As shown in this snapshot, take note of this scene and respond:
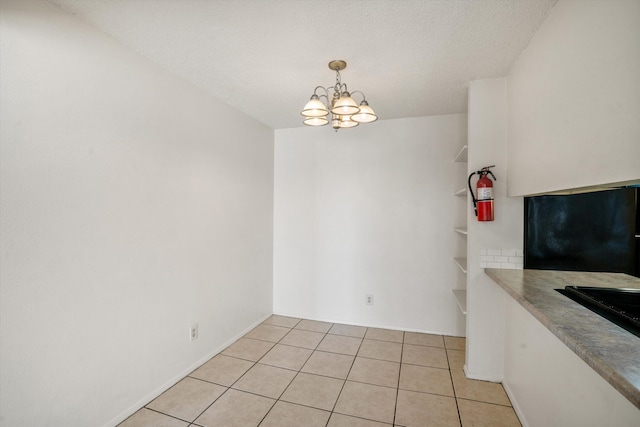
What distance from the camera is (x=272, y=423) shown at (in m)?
1.86

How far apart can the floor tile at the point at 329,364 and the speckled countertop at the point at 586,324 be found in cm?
146

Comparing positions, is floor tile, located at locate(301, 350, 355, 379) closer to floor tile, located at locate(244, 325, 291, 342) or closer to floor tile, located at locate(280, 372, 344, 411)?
floor tile, located at locate(280, 372, 344, 411)

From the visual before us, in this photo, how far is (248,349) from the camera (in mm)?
2850

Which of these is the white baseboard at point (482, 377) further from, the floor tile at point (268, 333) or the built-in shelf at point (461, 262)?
the floor tile at point (268, 333)

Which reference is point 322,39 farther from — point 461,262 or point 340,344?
point 340,344

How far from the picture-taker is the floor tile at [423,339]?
9.74ft

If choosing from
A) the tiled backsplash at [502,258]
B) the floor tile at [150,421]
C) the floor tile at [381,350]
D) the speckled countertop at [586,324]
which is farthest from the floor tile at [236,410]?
the tiled backsplash at [502,258]

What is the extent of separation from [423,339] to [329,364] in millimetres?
1131

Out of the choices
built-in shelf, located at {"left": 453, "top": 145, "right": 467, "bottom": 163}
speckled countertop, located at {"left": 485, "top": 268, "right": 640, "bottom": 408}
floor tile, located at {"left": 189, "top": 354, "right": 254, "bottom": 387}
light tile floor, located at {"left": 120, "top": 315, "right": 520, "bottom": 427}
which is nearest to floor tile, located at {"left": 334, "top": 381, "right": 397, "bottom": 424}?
light tile floor, located at {"left": 120, "top": 315, "right": 520, "bottom": 427}

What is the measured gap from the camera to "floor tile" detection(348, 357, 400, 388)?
2318mm

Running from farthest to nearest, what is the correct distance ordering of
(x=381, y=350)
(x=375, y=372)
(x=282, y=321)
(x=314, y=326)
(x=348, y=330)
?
(x=282, y=321) → (x=314, y=326) → (x=348, y=330) → (x=381, y=350) → (x=375, y=372)

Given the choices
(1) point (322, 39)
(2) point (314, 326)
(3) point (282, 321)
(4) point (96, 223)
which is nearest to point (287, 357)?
(2) point (314, 326)

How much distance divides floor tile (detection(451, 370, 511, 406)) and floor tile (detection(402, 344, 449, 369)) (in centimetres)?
21

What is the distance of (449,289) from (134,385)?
116 inches
